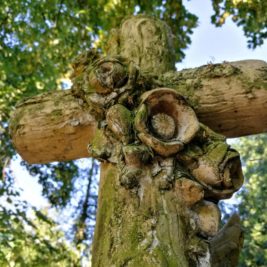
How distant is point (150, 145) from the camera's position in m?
1.59

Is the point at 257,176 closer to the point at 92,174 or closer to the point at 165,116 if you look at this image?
the point at 92,174

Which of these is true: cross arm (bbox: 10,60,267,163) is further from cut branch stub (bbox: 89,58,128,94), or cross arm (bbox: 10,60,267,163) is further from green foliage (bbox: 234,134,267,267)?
green foliage (bbox: 234,134,267,267)

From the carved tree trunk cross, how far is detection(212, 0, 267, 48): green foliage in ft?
6.80

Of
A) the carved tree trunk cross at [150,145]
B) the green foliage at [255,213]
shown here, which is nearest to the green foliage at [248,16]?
the carved tree trunk cross at [150,145]

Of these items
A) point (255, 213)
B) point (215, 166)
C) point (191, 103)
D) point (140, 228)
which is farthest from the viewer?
point (255, 213)

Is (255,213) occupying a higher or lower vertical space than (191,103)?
higher

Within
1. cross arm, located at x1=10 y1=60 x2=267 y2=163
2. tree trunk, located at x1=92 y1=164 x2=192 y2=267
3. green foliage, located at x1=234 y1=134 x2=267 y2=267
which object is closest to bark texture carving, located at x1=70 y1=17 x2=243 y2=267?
tree trunk, located at x1=92 y1=164 x2=192 y2=267

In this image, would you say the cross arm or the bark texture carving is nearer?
the bark texture carving

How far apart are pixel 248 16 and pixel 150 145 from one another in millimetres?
3288

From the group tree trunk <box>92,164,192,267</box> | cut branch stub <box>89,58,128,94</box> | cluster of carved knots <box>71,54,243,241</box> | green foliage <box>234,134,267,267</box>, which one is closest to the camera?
tree trunk <box>92,164,192,267</box>

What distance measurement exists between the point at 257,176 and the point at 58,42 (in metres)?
6.77

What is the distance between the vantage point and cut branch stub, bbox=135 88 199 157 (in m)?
1.60

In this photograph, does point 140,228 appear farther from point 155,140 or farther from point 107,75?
point 107,75

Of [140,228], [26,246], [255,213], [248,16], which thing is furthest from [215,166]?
[255,213]
